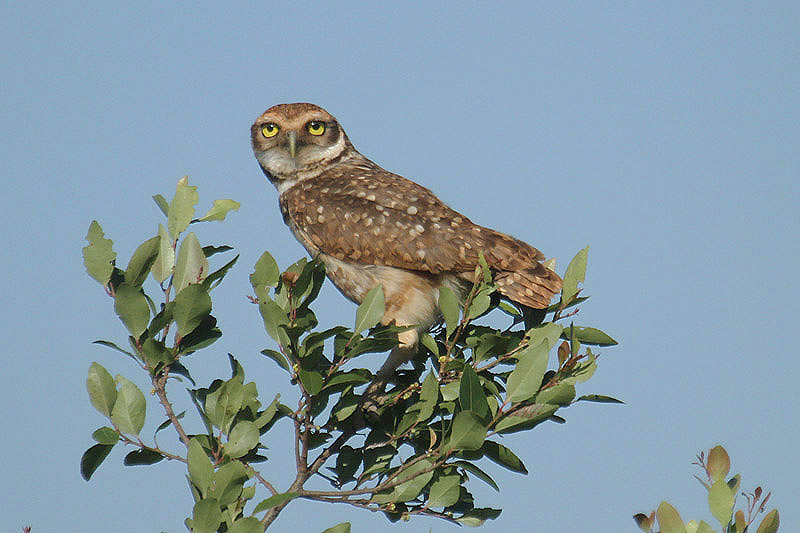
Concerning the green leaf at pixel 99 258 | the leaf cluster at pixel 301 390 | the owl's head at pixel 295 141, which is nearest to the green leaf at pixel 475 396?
the leaf cluster at pixel 301 390

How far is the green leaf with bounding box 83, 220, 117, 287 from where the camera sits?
392cm

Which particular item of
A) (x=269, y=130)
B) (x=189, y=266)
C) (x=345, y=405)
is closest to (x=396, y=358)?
(x=345, y=405)

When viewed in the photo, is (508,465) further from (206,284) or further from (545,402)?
(206,284)

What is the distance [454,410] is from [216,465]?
113cm

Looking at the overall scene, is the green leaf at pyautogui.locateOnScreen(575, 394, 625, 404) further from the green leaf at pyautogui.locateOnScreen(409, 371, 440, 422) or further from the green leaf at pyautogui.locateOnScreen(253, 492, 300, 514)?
the green leaf at pyautogui.locateOnScreen(253, 492, 300, 514)

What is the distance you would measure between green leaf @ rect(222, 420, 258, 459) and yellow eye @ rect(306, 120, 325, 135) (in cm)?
341


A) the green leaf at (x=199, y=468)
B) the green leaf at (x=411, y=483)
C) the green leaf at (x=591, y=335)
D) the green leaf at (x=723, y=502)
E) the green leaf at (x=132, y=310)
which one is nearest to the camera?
the green leaf at (x=199, y=468)

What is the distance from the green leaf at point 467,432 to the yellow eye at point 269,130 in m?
3.67

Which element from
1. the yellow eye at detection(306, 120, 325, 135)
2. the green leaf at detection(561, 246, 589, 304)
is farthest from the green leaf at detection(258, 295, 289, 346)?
the yellow eye at detection(306, 120, 325, 135)

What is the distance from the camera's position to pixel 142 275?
158 inches

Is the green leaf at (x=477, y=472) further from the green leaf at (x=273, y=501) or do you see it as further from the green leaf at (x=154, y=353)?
the green leaf at (x=154, y=353)

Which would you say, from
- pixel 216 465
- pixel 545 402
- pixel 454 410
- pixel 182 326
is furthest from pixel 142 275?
pixel 545 402

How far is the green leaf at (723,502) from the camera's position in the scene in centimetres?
378

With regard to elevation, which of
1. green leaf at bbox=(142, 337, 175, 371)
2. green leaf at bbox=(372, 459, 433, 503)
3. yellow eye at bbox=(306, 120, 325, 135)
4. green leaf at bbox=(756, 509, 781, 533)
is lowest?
green leaf at bbox=(756, 509, 781, 533)
